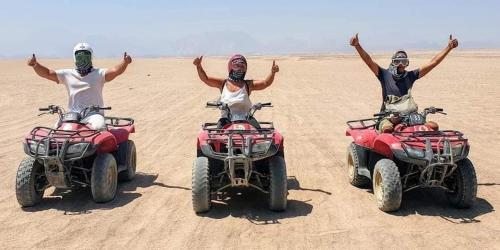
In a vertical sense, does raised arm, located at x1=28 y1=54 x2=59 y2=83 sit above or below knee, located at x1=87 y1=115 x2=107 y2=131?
above

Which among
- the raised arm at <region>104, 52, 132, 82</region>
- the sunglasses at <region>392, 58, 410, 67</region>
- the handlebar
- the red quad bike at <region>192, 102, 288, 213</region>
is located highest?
the sunglasses at <region>392, 58, 410, 67</region>

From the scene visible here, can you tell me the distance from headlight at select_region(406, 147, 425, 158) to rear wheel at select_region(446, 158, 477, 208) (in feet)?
2.22

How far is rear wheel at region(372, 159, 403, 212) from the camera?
6.77 metres

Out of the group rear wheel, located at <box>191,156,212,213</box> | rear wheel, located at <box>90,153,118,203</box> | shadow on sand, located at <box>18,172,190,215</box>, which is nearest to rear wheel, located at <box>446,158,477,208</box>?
rear wheel, located at <box>191,156,212,213</box>

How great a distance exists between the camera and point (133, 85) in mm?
27281

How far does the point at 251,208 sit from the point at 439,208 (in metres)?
2.46

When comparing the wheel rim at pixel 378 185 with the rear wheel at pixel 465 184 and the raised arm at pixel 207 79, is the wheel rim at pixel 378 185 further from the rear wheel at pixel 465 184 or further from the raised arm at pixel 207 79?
the raised arm at pixel 207 79

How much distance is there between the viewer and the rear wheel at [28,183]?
7094 millimetres

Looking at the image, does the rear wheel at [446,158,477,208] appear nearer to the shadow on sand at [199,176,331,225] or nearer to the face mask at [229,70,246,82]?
the shadow on sand at [199,176,331,225]

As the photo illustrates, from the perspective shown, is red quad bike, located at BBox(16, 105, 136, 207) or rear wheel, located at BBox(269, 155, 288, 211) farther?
red quad bike, located at BBox(16, 105, 136, 207)

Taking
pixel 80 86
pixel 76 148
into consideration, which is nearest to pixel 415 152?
pixel 76 148

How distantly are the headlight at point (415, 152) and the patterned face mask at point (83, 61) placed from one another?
4749 millimetres

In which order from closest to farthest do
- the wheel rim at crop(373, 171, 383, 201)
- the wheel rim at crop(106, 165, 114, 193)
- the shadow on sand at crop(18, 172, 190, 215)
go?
the wheel rim at crop(373, 171, 383, 201), the shadow on sand at crop(18, 172, 190, 215), the wheel rim at crop(106, 165, 114, 193)

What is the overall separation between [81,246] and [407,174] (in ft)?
13.3
